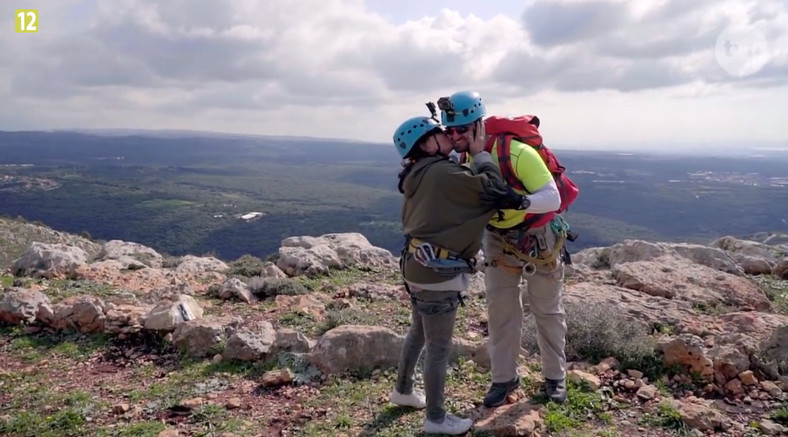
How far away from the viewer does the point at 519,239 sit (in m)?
4.12

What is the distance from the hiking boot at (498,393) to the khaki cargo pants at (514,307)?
0.13 ft

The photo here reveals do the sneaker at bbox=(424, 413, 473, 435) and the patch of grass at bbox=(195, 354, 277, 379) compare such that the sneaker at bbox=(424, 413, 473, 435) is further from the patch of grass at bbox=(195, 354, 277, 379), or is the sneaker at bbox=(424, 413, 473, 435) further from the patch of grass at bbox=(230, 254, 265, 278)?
the patch of grass at bbox=(230, 254, 265, 278)

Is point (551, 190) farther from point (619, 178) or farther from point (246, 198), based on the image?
point (619, 178)

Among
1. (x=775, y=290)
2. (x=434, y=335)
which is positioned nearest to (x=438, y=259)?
(x=434, y=335)

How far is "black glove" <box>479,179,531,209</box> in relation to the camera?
3508 millimetres

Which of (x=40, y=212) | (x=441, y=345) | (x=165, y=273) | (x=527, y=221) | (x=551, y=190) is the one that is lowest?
(x=40, y=212)

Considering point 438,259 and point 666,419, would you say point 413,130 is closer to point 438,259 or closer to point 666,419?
point 438,259

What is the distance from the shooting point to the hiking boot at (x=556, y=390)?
4.52 metres

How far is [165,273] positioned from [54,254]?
1901mm

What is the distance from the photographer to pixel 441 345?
380 cm

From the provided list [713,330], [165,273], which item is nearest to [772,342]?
[713,330]

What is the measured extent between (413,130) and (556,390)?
254 cm

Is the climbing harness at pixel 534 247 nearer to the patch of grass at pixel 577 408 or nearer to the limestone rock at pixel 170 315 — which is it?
the patch of grass at pixel 577 408

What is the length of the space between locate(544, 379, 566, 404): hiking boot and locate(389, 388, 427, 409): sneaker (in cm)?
106
